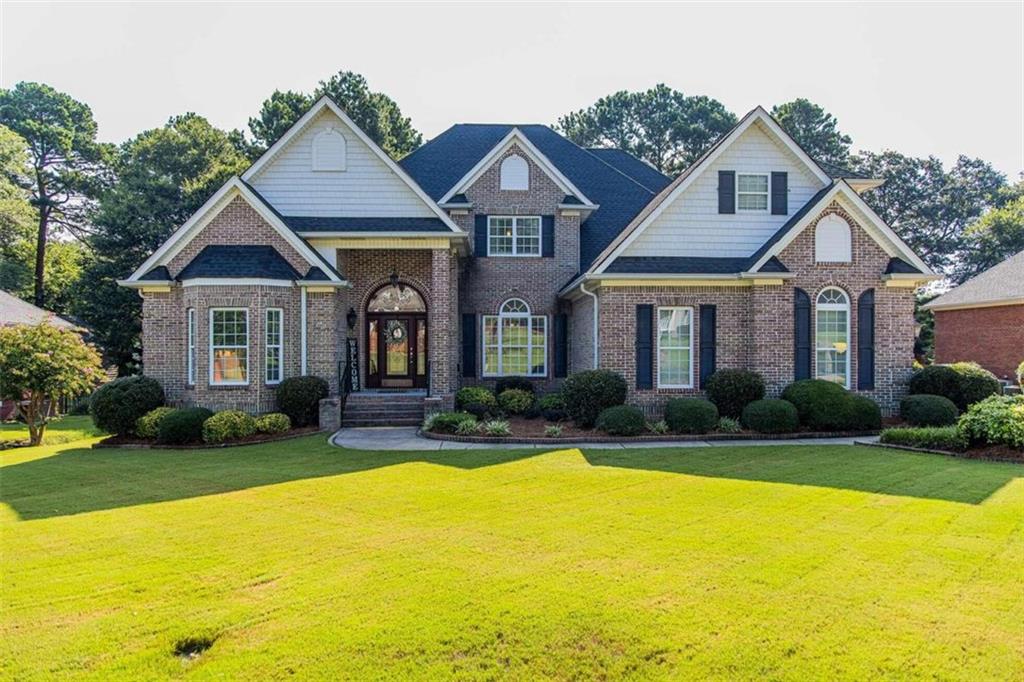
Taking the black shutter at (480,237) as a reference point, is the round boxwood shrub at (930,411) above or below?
below

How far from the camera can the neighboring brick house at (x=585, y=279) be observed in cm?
1580

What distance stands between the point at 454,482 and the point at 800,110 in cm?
5068

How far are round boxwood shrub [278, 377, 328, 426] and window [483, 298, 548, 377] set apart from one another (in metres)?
6.38

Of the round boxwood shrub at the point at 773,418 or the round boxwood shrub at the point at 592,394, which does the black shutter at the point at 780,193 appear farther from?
the round boxwood shrub at the point at 592,394

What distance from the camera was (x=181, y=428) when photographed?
13.8 metres

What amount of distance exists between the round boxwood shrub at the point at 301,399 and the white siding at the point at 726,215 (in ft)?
30.0

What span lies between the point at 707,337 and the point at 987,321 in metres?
17.5

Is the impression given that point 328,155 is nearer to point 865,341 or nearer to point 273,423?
point 273,423

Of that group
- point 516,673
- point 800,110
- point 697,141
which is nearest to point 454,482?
point 516,673

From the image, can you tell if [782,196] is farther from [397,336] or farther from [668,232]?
[397,336]

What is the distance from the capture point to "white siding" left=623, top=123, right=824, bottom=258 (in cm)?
1686

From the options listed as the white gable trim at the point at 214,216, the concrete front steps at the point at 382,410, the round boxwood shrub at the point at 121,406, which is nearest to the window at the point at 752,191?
the concrete front steps at the point at 382,410

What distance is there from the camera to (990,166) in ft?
160

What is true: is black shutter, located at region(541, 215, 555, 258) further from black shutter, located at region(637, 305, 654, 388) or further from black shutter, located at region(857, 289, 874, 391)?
black shutter, located at region(857, 289, 874, 391)
